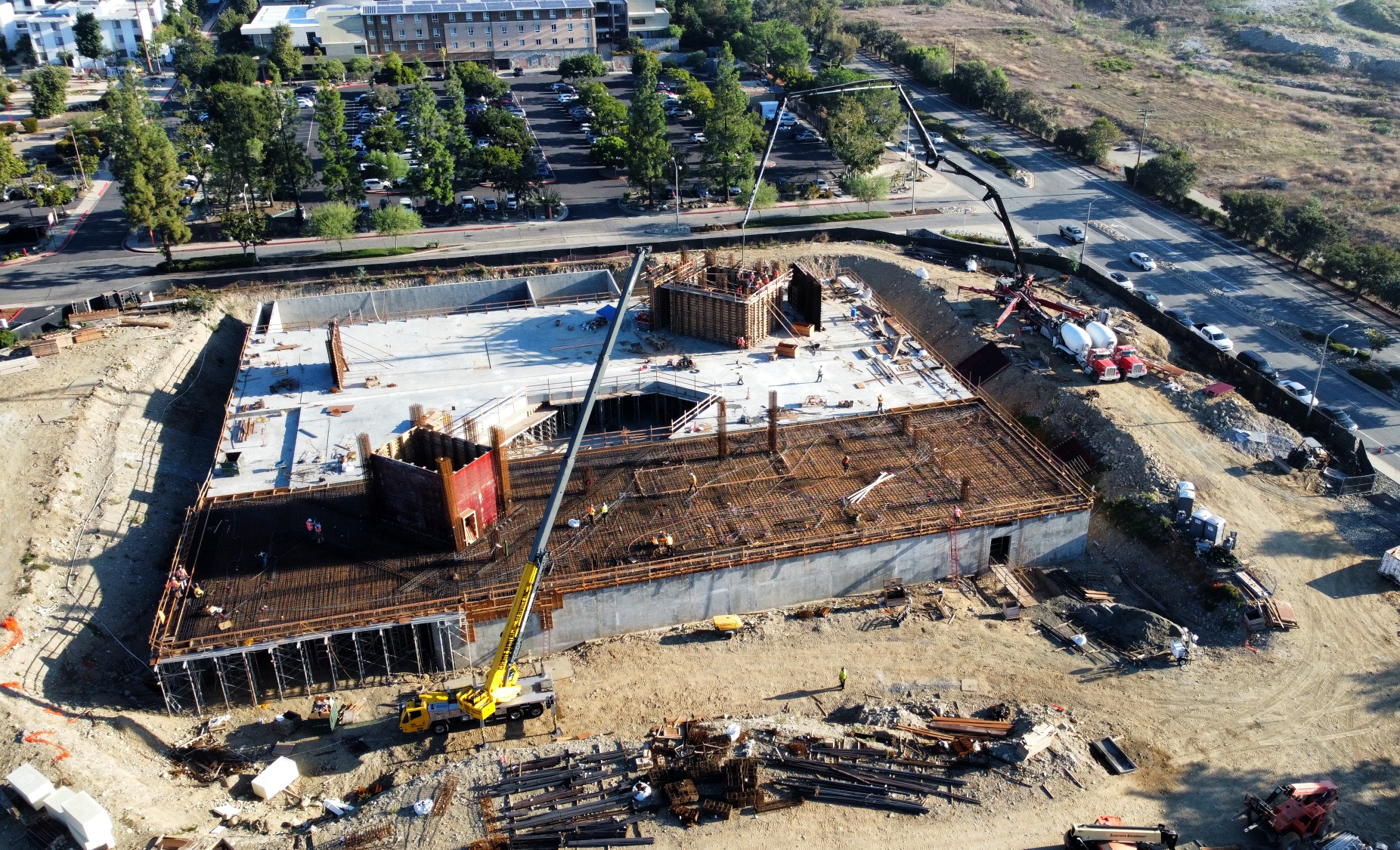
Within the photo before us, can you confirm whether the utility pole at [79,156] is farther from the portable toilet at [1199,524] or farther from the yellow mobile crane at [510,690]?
the portable toilet at [1199,524]

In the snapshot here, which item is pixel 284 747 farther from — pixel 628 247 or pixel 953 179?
pixel 953 179

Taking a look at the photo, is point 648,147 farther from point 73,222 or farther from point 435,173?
point 73,222

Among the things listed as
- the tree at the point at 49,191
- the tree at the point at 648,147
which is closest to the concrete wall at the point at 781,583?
the tree at the point at 648,147

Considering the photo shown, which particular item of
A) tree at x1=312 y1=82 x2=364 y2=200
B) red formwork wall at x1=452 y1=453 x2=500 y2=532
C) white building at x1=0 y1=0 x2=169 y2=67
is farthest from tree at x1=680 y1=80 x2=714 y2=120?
white building at x1=0 y1=0 x2=169 y2=67

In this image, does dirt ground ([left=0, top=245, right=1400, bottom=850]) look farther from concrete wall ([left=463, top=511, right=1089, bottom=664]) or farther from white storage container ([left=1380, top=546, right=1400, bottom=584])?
concrete wall ([left=463, top=511, right=1089, bottom=664])

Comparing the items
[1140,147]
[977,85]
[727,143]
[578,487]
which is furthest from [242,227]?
[977,85]

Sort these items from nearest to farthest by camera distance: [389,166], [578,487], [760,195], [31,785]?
[31,785] → [578,487] → [760,195] → [389,166]
